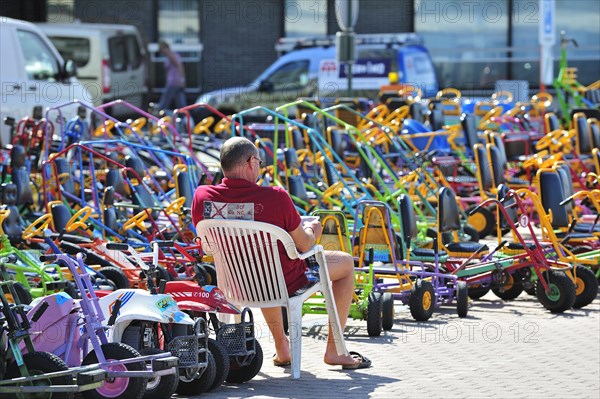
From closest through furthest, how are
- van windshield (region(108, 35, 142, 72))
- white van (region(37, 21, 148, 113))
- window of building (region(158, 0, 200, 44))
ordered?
white van (region(37, 21, 148, 113)) → van windshield (region(108, 35, 142, 72)) → window of building (region(158, 0, 200, 44))

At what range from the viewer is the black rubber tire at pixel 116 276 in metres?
8.83

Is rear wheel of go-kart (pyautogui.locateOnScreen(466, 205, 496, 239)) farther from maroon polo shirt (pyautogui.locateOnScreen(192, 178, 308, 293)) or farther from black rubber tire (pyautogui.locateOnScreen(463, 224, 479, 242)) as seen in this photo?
maroon polo shirt (pyautogui.locateOnScreen(192, 178, 308, 293))

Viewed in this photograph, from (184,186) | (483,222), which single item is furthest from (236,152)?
(483,222)

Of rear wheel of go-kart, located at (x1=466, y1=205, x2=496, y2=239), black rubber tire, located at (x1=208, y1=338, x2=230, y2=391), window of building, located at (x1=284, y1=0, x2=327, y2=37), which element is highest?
window of building, located at (x1=284, y1=0, x2=327, y2=37)

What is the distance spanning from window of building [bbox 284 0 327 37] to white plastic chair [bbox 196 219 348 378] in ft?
77.2

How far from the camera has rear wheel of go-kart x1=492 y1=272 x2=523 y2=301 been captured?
10.0 meters

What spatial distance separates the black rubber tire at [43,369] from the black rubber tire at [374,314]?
287 cm

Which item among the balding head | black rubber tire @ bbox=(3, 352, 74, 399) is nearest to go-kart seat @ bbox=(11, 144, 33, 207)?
the balding head

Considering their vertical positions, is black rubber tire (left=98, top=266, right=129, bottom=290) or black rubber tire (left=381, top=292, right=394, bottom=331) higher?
black rubber tire (left=98, top=266, right=129, bottom=290)

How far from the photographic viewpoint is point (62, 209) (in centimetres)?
995

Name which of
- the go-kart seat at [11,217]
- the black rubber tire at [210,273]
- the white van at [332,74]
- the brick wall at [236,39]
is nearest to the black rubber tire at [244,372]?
the black rubber tire at [210,273]

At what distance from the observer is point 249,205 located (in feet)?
23.4

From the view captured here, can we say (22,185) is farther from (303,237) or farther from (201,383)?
(201,383)

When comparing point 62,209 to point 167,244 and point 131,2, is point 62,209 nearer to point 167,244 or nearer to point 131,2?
point 167,244
